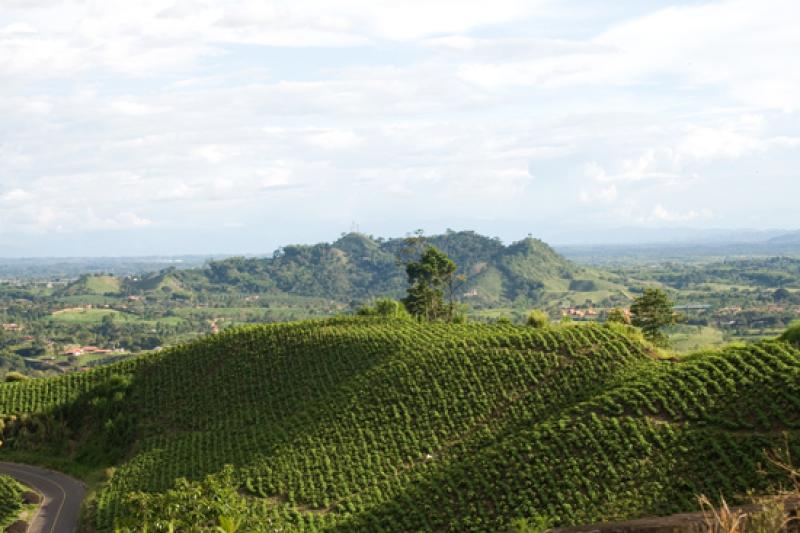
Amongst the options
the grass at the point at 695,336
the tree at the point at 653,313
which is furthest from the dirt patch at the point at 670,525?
the grass at the point at 695,336

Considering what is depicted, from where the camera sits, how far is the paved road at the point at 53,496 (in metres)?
32.8

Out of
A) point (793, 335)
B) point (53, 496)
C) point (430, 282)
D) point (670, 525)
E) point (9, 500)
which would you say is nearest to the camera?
point (670, 525)

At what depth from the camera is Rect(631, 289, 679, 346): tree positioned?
5200 centimetres

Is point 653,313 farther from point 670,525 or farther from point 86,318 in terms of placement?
point 86,318

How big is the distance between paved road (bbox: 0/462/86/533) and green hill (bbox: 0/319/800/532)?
1635 mm

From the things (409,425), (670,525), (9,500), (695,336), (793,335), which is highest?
(670,525)

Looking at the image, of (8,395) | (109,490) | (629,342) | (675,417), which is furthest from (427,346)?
(8,395)

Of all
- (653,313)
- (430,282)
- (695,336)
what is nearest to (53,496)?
(430,282)

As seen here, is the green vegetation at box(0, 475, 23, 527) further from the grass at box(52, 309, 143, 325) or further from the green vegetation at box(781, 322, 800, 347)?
the grass at box(52, 309, 143, 325)

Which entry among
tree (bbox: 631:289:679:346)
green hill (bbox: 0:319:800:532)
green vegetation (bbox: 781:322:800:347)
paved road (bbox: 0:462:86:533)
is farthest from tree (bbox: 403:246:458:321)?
green vegetation (bbox: 781:322:800:347)

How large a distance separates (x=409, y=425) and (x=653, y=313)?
25.8 meters

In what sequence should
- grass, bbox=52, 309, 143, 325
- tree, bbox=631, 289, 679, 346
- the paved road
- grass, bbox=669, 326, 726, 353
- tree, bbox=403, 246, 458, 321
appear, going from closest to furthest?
the paved road, tree, bbox=631, 289, 679, 346, tree, bbox=403, 246, 458, 321, grass, bbox=669, 326, 726, 353, grass, bbox=52, 309, 143, 325

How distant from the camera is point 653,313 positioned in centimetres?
5194

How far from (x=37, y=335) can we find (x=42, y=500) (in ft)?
470
